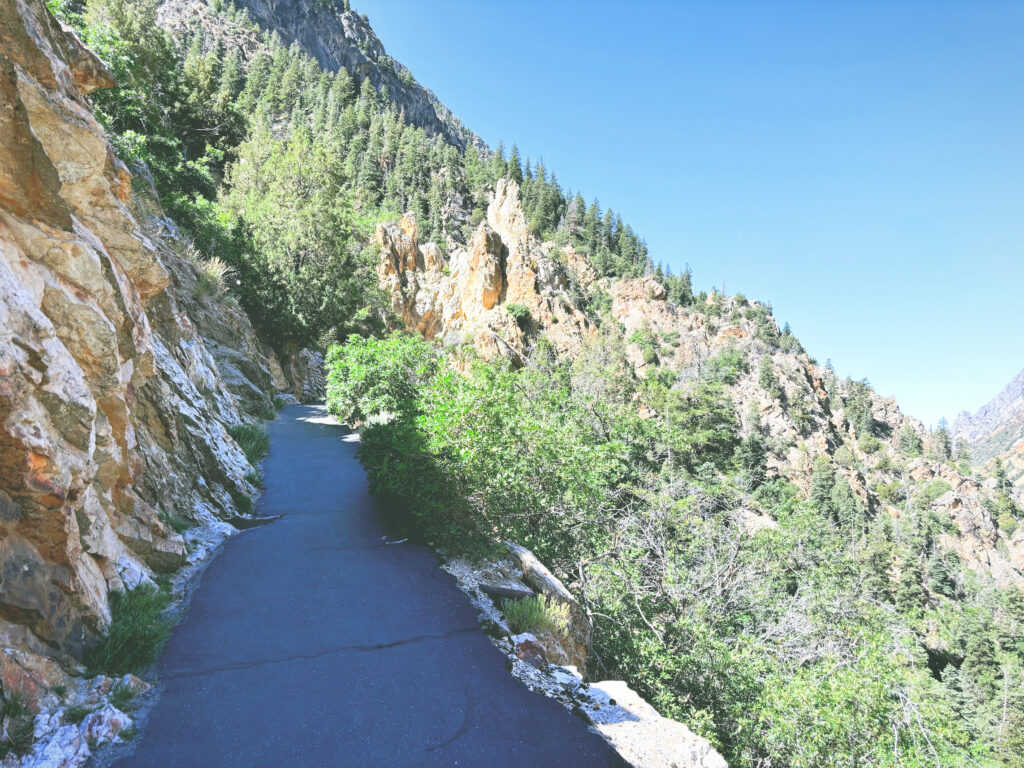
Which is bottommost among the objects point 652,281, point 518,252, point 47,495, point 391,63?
point 47,495

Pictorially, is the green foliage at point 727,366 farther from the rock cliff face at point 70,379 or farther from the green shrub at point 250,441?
the rock cliff face at point 70,379

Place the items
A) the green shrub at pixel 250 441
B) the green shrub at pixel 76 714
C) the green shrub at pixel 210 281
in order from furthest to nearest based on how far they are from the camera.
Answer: the green shrub at pixel 210 281 < the green shrub at pixel 250 441 < the green shrub at pixel 76 714

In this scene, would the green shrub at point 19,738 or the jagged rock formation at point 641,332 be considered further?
the jagged rock formation at point 641,332

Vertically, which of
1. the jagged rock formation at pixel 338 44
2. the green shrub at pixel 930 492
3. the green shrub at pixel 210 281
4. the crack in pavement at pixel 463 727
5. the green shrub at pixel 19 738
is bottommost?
the green shrub at pixel 19 738

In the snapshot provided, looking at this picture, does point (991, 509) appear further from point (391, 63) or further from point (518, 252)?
point (391, 63)

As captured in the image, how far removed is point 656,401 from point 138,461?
129 ft

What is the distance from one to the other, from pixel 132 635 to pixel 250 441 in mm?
6686

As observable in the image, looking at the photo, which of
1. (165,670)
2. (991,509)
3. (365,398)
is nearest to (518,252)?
(365,398)

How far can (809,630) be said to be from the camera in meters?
9.11

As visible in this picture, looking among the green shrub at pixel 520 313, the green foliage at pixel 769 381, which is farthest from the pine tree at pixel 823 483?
the green shrub at pixel 520 313

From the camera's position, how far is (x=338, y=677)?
405cm

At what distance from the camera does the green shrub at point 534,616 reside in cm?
545

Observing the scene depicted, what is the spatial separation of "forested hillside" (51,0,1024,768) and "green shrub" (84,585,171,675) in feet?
10.0

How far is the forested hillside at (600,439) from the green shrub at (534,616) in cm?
104
